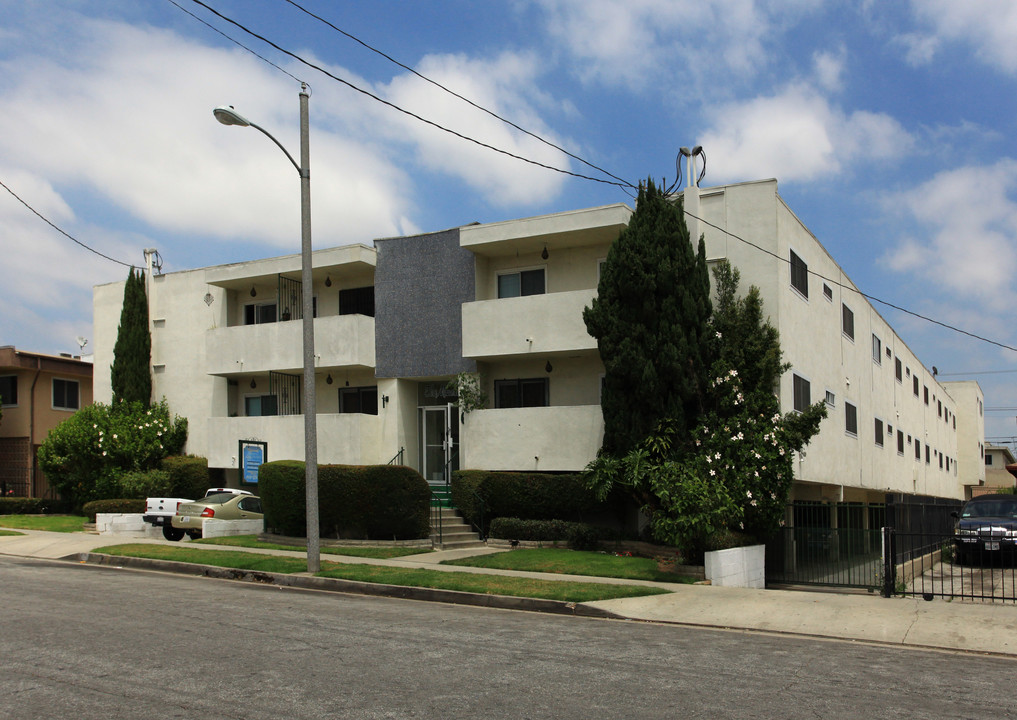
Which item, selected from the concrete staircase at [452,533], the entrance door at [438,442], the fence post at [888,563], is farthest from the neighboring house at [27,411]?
the fence post at [888,563]

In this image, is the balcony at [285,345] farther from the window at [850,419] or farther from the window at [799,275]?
the window at [850,419]

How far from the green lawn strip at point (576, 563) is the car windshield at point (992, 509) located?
10113mm

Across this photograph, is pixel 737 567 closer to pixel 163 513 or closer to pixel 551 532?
pixel 551 532

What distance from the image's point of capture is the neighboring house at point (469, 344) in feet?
71.1

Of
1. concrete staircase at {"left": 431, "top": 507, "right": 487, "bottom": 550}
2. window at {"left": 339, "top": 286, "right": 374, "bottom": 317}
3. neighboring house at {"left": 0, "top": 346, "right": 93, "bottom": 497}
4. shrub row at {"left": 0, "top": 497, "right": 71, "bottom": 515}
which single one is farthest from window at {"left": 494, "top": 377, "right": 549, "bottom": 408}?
neighboring house at {"left": 0, "top": 346, "right": 93, "bottom": 497}

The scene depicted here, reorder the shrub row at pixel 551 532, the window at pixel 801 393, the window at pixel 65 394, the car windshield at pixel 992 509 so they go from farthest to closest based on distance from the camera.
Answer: the window at pixel 65 394, the car windshield at pixel 992 509, the window at pixel 801 393, the shrub row at pixel 551 532

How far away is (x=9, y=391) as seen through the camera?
119 ft

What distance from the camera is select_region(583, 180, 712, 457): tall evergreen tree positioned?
61.8 feet

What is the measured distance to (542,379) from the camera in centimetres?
2405

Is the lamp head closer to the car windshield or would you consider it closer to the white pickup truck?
the white pickup truck

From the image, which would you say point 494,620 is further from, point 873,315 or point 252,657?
point 873,315

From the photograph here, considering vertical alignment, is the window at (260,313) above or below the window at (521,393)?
above

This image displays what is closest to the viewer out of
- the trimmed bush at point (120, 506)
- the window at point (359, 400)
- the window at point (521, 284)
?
the window at point (521, 284)

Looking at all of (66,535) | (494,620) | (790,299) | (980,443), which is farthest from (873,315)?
(980,443)
